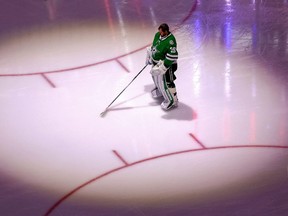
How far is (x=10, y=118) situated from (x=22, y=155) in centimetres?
70

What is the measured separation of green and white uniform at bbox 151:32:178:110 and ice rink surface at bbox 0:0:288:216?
5.6 inches

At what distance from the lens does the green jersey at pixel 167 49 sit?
8891mm

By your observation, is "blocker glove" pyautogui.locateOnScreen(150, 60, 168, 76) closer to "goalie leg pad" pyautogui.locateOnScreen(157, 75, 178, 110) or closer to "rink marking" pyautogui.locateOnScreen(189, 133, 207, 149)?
"goalie leg pad" pyautogui.locateOnScreen(157, 75, 178, 110)

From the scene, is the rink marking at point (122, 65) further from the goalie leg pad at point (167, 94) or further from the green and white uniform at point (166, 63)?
the goalie leg pad at point (167, 94)

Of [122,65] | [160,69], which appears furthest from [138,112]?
[122,65]

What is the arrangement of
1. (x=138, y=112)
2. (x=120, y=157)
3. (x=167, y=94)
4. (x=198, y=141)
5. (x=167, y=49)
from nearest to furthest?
(x=120, y=157) → (x=198, y=141) → (x=167, y=49) → (x=167, y=94) → (x=138, y=112)

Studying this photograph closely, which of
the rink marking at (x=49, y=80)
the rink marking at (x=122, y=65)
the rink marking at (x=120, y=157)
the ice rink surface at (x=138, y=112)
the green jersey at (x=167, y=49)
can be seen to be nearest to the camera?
A: the ice rink surface at (x=138, y=112)

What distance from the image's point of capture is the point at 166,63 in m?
8.93

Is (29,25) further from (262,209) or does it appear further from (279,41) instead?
(262,209)

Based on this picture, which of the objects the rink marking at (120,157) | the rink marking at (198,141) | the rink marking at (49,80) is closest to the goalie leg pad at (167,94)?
the rink marking at (198,141)

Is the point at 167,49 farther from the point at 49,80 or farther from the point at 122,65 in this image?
the point at 49,80

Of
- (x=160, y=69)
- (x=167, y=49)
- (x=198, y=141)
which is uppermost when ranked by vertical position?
→ (x=167, y=49)

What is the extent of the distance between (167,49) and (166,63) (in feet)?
0.43

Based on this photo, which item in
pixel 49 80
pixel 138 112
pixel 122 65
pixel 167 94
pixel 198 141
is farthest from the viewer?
pixel 122 65
